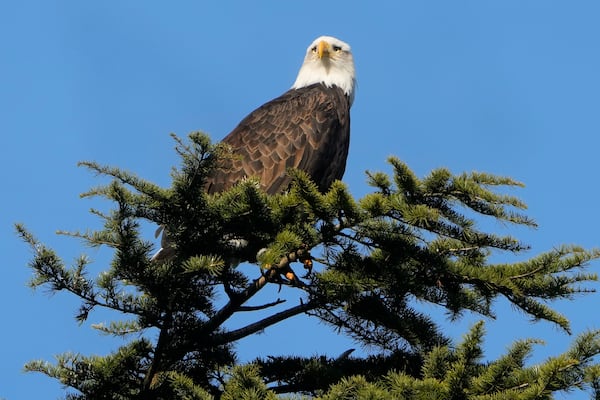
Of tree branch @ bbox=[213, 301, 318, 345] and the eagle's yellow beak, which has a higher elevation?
the eagle's yellow beak

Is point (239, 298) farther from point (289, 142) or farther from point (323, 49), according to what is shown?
point (323, 49)

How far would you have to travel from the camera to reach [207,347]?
6.36m

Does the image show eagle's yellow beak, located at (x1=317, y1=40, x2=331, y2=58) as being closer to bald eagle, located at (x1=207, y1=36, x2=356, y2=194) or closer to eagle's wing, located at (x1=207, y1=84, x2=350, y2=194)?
bald eagle, located at (x1=207, y1=36, x2=356, y2=194)

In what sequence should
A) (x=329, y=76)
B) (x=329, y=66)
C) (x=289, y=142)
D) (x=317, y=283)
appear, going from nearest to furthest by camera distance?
(x=317, y=283) < (x=289, y=142) < (x=329, y=76) < (x=329, y=66)

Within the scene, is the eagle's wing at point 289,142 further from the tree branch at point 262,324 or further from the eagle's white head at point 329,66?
the tree branch at point 262,324

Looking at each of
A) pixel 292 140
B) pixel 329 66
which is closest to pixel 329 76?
pixel 329 66

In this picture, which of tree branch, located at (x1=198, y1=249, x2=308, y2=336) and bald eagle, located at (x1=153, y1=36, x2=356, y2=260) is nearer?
tree branch, located at (x1=198, y1=249, x2=308, y2=336)

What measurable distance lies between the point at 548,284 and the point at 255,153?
3426mm

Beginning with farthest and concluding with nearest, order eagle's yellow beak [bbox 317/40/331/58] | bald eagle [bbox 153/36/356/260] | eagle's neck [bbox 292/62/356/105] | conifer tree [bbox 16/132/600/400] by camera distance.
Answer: eagle's yellow beak [bbox 317/40/331/58], eagle's neck [bbox 292/62/356/105], bald eagle [bbox 153/36/356/260], conifer tree [bbox 16/132/600/400]

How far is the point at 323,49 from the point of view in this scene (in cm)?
1023

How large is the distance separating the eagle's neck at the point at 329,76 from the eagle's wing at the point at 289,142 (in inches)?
25.4

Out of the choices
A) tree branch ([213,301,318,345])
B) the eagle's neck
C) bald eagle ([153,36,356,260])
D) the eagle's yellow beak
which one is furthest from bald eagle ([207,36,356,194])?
tree branch ([213,301,318,345])

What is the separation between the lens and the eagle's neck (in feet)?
32.7

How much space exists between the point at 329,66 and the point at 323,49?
0.20 meters
